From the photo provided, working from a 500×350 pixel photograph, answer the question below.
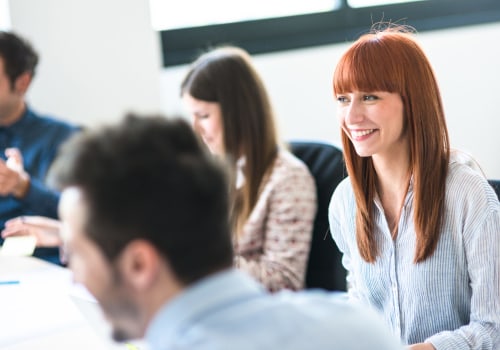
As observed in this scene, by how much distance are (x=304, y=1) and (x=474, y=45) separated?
0.84m

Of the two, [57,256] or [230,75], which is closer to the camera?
[230,75]

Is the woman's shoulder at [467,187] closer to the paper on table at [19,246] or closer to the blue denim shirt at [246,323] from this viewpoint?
the blue denim shirt at [246,323]

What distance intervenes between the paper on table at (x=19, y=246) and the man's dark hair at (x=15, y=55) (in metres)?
0.87

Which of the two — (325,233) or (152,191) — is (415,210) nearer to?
(325,233)

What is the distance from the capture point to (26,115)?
2883 mm

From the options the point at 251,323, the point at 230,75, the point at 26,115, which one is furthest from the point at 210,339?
the point at 26,115

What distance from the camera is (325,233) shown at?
2020mm

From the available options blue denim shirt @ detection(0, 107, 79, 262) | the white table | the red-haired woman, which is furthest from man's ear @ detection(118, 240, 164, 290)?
blue denim shirt @ detection(0, 107, 79, 262)

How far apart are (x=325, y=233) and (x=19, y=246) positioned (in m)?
0.83

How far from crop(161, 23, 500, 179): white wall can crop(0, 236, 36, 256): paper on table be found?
5.27 ft

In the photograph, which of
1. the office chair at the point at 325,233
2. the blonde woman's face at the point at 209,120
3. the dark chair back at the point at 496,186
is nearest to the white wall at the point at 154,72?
the blonde woman's face at the point at 209,120

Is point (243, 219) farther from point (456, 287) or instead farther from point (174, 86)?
point (174, 86)

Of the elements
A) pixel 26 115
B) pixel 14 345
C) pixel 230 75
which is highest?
pixel 230 75

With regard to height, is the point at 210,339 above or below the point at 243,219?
above
